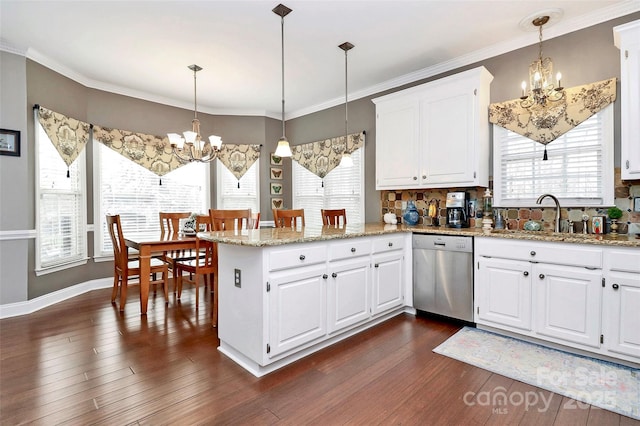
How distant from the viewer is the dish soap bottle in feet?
11.9

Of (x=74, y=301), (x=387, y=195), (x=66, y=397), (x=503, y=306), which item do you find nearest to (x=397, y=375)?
(x=503, y=306)

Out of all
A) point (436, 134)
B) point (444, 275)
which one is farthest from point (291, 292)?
point (436, 134)

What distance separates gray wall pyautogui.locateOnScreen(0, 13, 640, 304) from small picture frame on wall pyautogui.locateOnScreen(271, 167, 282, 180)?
1.11 m

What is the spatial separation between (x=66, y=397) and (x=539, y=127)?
4.23m

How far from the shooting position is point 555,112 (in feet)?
9.53

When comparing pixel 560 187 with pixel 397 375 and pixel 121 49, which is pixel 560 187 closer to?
pixel 397 375

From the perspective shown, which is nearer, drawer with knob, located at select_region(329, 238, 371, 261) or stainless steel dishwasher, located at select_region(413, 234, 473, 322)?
drawer with knob, located at select_region(329, 238, 371, 261)

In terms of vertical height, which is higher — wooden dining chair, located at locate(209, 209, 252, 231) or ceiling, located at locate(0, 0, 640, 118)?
ceiling, located at locate(0, 0, 640, 118)

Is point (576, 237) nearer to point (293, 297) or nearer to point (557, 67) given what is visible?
point (557, 67)

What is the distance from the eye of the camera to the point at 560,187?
2.89m

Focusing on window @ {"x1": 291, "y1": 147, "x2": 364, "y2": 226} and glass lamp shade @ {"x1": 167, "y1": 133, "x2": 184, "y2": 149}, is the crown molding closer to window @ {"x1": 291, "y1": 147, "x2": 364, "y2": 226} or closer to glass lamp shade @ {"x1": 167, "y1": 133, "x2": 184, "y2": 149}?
window @ {"x1": 291, "y1": 147, "x2": 364, "y2": 226}

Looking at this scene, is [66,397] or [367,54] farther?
[367,54]

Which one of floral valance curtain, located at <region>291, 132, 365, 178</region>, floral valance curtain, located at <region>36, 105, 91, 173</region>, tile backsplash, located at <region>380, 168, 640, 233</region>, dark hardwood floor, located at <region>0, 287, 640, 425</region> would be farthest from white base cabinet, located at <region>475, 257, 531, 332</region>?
floral valance curtain, located at <region>36, 105, 91, 173</region>

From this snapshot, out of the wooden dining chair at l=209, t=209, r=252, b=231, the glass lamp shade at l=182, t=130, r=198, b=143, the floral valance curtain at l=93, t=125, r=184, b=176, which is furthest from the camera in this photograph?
the floral valance curtain at l=93, t=125, r=184, b=176
